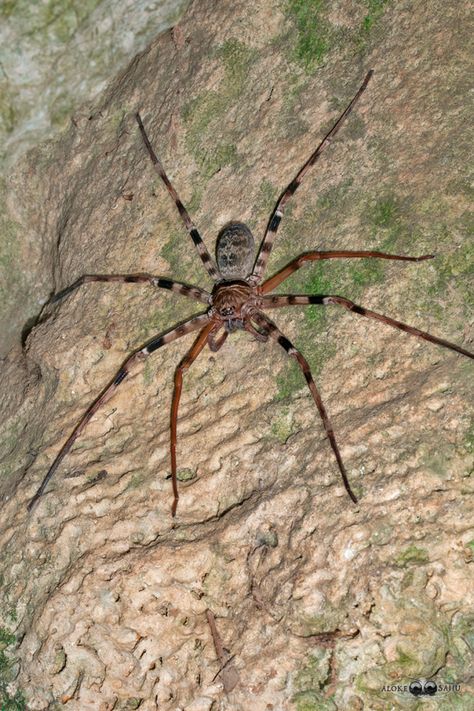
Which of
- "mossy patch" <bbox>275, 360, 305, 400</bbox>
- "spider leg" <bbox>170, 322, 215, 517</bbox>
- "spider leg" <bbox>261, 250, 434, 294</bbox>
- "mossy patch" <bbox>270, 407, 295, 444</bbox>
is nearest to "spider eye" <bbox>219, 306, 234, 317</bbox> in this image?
"spider leg" <bbox>170, 322, 215, 517</bbox>

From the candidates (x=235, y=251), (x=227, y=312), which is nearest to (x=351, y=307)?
(x=227, y=312)

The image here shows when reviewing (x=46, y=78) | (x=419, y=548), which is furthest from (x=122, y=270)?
(x=419, y=548)

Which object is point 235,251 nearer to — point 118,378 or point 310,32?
point 118,378

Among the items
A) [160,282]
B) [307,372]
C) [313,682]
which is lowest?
[313,682]

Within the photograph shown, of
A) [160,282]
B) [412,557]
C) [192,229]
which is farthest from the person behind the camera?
[192,229]

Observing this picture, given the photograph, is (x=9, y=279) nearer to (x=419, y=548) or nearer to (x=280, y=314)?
(x=280, y=314)

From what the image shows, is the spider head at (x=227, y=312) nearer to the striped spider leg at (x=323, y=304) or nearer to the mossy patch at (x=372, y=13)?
the striped spider leg at (x=323, y=304)

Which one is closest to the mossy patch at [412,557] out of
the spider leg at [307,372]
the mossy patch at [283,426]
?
the spider leg at [307,372]

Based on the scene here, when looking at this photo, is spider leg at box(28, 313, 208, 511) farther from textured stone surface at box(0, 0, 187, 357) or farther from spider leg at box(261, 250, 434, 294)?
textured stone surface at box(0, 0, 187, 357)
